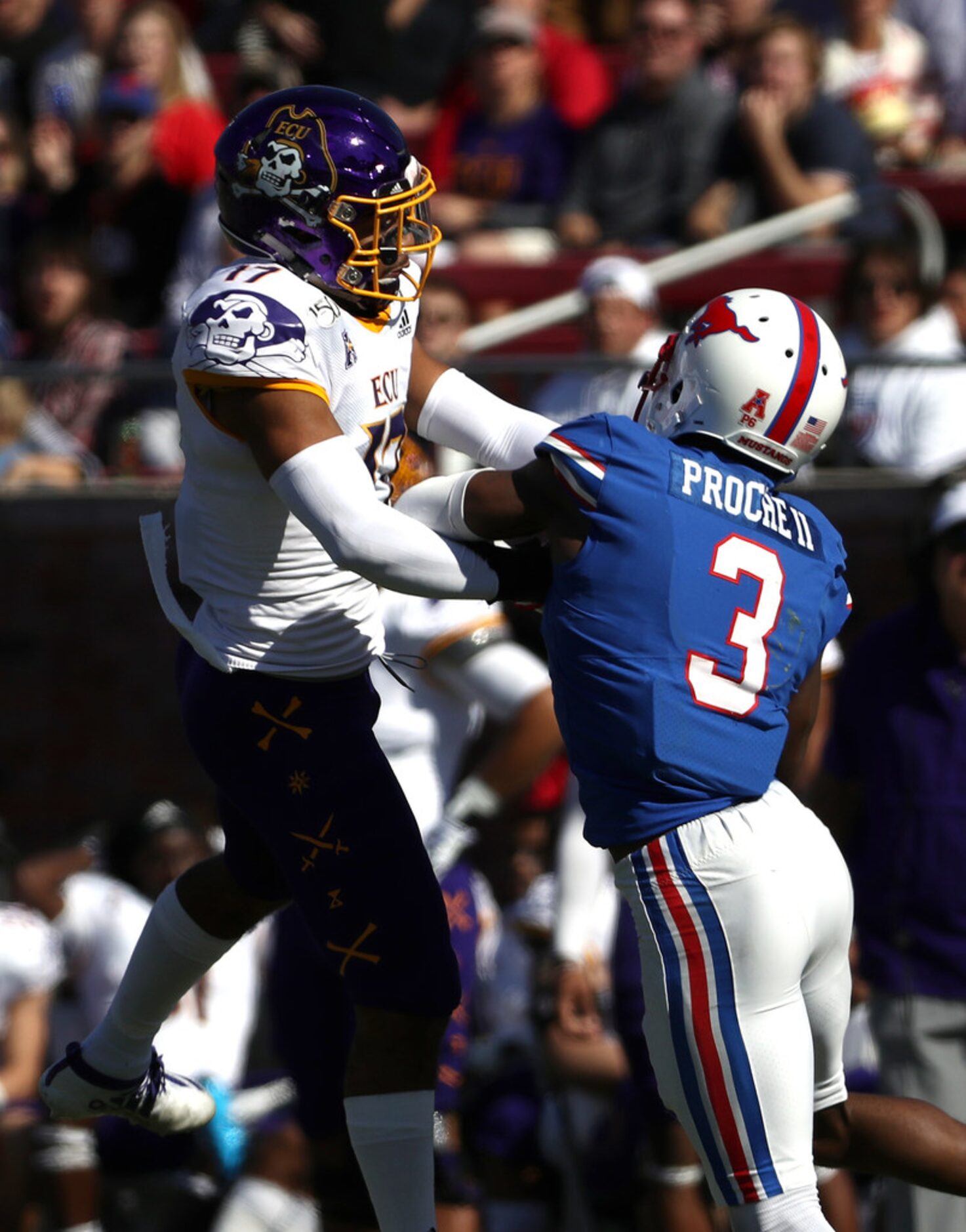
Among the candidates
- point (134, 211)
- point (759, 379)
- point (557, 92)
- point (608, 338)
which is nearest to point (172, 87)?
point (134, 211)

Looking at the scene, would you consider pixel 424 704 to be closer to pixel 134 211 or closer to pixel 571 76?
pixel 134 211

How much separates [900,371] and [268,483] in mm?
4104

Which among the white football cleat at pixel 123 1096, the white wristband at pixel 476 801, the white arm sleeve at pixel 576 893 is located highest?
the white football cleat at pixel 123 1096

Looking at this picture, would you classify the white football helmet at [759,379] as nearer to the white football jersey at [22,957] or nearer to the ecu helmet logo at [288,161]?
the ecu helmet logo at [288,161]

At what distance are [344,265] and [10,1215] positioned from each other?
12.4 ft

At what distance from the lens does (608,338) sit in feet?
24.7

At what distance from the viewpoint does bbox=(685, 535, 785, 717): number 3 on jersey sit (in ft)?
11.9

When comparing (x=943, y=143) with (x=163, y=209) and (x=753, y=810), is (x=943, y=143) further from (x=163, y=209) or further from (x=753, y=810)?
(x=753, y=810)

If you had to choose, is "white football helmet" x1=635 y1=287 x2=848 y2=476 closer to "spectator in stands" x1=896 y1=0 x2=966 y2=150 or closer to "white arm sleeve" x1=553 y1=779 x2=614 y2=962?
"white arm sleeve" x1=553 y1=779 x2=614 y2=962

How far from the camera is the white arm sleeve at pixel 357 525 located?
3.44m

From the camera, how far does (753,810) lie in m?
3.71

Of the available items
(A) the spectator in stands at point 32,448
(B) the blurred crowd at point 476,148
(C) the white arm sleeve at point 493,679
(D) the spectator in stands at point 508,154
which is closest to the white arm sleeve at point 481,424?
(C) the white arm sleeve at point 493,679

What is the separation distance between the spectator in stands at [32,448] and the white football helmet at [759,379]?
452 centimetres

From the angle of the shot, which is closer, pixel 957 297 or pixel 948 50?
pixel 957 297
